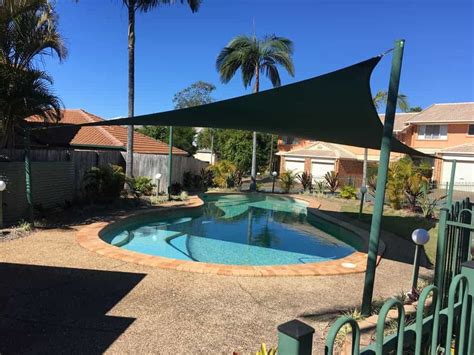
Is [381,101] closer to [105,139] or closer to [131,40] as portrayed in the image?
[131,40]

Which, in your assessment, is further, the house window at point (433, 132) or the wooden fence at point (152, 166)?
the house window at point (433, 132)

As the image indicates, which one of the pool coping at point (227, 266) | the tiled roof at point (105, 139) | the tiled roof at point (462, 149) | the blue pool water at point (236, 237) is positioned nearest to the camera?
the pool coping at point (227, 266)

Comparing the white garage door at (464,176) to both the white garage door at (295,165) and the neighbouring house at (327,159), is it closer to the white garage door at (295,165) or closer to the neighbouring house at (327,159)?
the neighbouring house at (327,159)

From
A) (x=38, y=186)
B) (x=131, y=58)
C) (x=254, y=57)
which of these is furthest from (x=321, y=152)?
(x=38, y=186)

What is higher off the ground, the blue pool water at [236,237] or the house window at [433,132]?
the house window at [433,132]

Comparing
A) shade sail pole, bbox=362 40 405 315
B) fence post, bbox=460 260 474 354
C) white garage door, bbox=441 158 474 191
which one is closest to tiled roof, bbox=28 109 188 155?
shade sail pole, bbox=362 40 405 315

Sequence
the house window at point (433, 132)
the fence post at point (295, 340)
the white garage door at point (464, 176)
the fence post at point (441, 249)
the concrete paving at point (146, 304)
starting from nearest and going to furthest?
the fence post at point (295, 340) < the fence post at point (441, 249) < the concrete paving at point (146, 304) < the white garage door at point (464, 176) < the house window at point (433, 132)

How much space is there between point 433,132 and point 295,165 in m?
12.8

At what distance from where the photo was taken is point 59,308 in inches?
183

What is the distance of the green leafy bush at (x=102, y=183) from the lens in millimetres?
13031

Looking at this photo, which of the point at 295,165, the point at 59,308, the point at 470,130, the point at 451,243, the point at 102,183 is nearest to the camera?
the point at 451,243

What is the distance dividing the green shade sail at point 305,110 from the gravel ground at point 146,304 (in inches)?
100

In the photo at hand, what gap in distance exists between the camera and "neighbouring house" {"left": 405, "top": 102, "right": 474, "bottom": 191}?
30.7 metres

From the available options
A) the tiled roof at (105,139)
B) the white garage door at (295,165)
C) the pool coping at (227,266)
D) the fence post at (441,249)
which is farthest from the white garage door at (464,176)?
the fence post at (441,249)
